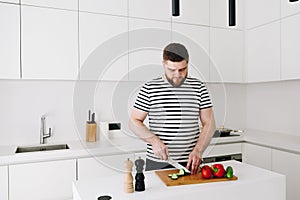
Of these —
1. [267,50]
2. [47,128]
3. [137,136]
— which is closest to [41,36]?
[47,128]

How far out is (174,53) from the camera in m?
1.26

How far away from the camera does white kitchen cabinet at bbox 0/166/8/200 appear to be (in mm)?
1734

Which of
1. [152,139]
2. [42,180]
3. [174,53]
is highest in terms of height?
[174,53]

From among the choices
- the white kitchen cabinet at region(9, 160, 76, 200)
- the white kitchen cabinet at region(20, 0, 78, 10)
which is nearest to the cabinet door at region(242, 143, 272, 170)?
the white kitchen cabinet at region(9, 160, 76, 200)

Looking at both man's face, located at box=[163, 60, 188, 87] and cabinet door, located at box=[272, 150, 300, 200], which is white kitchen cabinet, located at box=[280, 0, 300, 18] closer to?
cabinet door, located at box=[272, 150, 300, 200]

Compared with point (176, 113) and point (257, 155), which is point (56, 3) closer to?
point (176, 113)

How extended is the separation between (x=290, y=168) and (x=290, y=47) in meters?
1.02

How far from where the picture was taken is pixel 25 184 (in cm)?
179

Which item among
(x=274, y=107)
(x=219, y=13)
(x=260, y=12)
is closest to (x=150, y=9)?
(x=219, y=13)

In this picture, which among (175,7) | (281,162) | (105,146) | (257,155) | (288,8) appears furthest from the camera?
(257,155)

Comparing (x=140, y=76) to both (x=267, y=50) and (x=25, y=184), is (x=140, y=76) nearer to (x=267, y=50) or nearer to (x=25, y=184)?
(x=25, y=184)

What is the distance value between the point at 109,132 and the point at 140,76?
1300 mm

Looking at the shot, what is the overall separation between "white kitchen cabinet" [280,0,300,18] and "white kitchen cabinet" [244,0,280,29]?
0.05m

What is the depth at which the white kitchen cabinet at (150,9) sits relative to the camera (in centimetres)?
233
